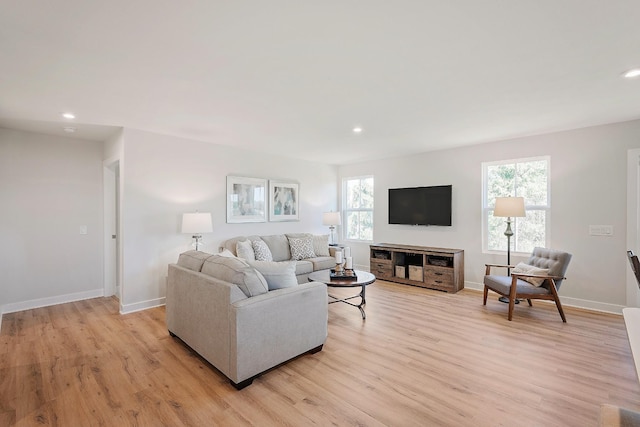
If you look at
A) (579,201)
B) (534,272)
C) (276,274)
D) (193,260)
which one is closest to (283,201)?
(193,260)

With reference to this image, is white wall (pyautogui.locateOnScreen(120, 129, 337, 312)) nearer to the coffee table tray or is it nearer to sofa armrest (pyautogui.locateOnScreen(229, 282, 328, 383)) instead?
the coffee table tray

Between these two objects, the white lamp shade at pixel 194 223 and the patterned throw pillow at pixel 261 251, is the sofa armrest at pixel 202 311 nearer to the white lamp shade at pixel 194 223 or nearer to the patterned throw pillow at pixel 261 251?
the white lamp shade at pixel 194 223

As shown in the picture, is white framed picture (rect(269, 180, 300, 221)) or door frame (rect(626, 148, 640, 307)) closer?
door frame (rect(626, 148, 640, 307))

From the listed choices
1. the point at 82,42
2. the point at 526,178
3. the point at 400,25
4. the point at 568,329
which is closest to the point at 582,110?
the point at 526,178

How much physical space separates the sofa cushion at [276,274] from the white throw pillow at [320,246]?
2848 mm

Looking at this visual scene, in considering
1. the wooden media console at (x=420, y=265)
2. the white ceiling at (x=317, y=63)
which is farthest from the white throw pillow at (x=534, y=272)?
the white ceiling at (x=317, y=63)

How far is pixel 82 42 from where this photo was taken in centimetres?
199

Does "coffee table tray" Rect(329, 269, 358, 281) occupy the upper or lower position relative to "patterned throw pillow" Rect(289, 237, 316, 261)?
lower

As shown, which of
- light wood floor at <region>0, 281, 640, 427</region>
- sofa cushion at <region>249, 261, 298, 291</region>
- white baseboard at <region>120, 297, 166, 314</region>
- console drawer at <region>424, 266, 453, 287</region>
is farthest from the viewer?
console drawer at <region>424, 266, 453, 287</region>

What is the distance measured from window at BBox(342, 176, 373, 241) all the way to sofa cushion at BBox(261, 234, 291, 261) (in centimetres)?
201

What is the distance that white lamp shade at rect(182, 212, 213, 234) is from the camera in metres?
4.14

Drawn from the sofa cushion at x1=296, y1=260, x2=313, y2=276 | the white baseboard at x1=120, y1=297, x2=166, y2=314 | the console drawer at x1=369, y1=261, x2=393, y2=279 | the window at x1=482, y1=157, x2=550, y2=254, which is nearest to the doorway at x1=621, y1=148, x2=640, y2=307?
the window at x1=482, y1=157, x2=550, y2=254

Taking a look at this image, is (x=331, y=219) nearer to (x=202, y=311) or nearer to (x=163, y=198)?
(x=163, y=198)

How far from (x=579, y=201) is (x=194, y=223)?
516 centimetres
